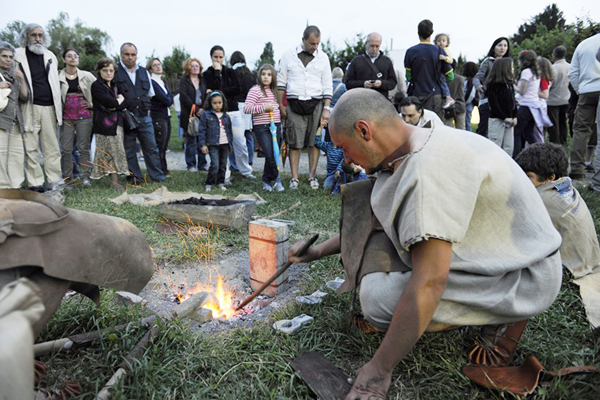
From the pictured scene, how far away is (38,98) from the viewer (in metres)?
6.31

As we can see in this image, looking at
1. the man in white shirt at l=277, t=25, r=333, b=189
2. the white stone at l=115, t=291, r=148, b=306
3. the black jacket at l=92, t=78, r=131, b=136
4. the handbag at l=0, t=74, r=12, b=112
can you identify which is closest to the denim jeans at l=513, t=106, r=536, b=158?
the man in white shirt at l=277, t=25, r=333, b=189

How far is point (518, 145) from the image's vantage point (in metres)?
7.57

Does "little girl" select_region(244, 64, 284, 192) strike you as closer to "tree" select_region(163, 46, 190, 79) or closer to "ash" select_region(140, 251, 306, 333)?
"ash" select_region(140, 251, 306, 333)

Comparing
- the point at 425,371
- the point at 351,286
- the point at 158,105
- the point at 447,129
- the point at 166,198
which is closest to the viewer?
the point at 447,129

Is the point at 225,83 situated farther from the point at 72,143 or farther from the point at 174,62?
the point at 174,62

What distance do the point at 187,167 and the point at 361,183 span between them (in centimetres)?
738

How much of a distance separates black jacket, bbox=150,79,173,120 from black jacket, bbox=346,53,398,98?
3.38 metres

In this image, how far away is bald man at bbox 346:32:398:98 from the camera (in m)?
6.74

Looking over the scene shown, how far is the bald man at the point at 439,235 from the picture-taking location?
1.76 meters

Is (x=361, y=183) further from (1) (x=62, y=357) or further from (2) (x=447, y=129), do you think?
(1) (x=62, y=357)

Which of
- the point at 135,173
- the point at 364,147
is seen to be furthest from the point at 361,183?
the point at 135,173

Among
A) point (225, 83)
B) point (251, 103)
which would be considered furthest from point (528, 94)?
point (225, 83)

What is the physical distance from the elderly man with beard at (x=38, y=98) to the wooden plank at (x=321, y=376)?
535 cm

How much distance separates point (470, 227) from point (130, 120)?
21.0 feet
